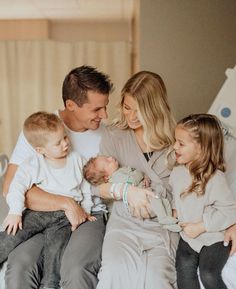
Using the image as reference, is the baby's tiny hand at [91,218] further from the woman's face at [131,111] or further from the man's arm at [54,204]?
the woman's face at [131,111]

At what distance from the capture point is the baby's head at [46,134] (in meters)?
1.62

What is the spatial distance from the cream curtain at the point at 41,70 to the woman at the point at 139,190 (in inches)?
95.9

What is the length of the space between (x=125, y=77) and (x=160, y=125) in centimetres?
260

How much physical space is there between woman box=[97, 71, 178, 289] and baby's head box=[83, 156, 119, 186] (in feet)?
0.18

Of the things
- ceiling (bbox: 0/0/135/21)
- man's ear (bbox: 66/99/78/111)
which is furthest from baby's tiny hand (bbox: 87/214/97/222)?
ceiling (bbox: 0/0/135/21)

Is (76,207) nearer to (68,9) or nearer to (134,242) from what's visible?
(134,242)

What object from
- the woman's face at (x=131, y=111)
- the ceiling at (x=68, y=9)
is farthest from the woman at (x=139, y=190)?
the ceiling at (x=68, y=9)

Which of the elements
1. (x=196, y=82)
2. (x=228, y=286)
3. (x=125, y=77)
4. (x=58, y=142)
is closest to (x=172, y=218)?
(x=228, y=286)

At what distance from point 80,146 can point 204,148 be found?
62cm

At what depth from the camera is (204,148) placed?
1.47m

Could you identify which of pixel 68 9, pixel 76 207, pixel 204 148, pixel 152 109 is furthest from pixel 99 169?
pixel 68 9

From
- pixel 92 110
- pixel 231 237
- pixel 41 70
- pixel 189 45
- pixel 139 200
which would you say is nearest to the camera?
pixel 231 237

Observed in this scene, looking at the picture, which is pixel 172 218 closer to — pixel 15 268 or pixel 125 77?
pixel 15 268

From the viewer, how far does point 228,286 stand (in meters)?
1.32
